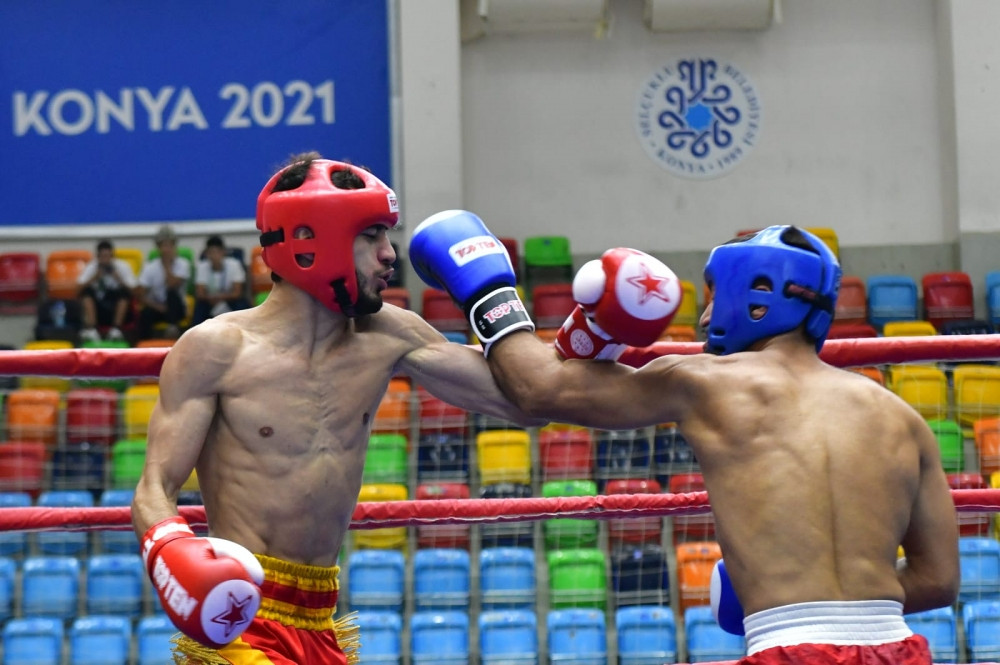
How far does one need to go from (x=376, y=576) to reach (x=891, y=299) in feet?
13.8

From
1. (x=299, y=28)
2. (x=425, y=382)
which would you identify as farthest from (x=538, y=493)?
(x=299, y=28)

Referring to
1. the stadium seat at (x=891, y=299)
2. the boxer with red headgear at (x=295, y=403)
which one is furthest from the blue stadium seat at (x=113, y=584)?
the stadium seat at (x=891, y=299)

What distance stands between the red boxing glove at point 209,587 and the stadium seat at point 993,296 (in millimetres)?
6706

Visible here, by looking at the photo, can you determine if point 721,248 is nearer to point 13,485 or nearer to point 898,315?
point 13,485

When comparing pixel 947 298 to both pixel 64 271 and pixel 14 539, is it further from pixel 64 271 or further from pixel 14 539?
pixel 64 271

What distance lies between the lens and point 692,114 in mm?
9336

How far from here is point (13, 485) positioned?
5.91 m

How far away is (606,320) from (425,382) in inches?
18.6

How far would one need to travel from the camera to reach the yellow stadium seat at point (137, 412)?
6007 millimetres

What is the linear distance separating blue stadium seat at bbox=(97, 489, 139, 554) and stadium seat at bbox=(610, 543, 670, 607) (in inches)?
76.8

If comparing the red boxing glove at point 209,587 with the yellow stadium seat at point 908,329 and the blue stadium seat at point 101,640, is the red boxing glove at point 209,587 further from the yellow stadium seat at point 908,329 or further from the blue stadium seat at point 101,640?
the yellow stadium seat at point 908,329

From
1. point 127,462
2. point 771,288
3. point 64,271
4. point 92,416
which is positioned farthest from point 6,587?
point 771,288

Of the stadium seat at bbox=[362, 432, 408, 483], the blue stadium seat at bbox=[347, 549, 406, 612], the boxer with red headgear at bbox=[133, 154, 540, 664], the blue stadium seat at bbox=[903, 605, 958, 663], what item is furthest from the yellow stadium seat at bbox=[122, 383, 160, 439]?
the boxer with red headgear at bbox=[133, 154, 540, 664]

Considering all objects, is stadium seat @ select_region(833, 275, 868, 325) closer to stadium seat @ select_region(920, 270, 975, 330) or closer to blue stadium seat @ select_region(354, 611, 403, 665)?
stadium seat @ select_region(920, 270, 975, 330)
